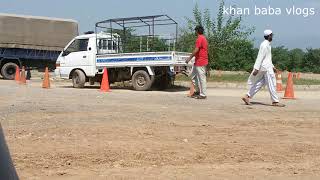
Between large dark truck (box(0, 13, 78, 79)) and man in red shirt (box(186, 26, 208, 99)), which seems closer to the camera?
man in red shirt (box(186, 26, 208, 99))

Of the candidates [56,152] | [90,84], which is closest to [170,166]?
[56,152]

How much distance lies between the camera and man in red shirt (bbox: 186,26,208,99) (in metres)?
13.0

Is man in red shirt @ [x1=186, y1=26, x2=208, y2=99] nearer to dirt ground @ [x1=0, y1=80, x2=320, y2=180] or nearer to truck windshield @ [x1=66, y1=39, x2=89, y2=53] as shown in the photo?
dirt ground @ [x1=0, y1=80, x2=320, y2=180]

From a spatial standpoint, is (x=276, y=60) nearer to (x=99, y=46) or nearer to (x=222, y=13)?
(x=222, y=13)

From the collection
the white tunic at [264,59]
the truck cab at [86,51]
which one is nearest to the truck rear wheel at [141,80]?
the truck cab at [86,51]

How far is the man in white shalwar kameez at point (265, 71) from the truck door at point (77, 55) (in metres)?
9.55

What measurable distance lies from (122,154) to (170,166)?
25.8 inches

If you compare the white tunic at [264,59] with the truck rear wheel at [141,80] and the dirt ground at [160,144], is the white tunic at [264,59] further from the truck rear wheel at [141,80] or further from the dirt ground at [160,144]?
the truck rear wheel at [141,80]

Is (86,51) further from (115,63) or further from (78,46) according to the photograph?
→ (115,63)

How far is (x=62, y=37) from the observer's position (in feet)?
95.6

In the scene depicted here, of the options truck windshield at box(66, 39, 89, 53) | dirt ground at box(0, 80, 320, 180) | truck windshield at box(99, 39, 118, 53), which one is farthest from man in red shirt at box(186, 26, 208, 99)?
truck windshield at box(66, 39, 89, 53)

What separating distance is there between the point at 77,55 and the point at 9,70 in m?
8.74

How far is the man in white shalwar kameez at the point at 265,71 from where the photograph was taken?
11.3m

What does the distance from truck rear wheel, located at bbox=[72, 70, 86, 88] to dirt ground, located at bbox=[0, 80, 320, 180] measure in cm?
1035
